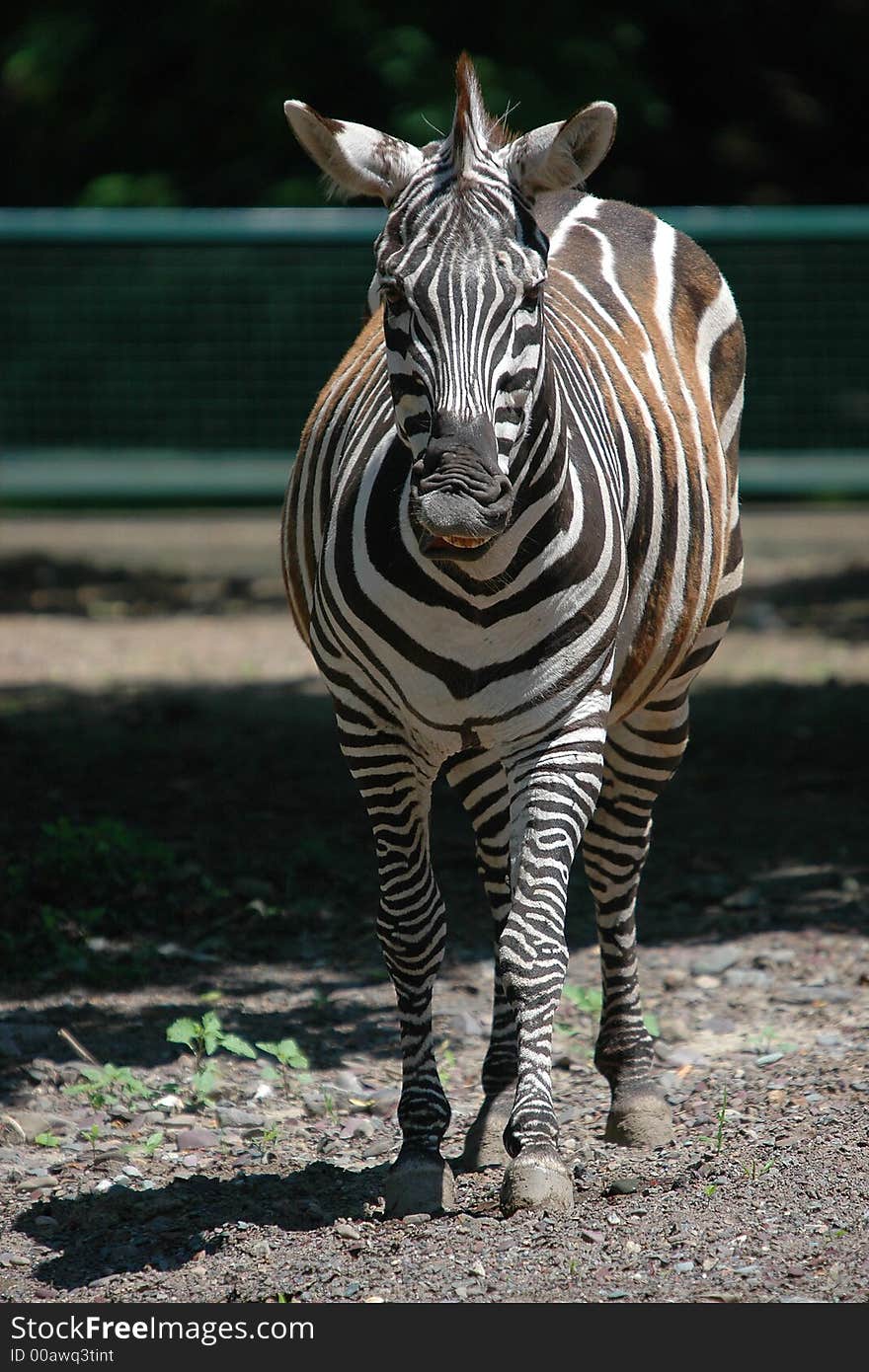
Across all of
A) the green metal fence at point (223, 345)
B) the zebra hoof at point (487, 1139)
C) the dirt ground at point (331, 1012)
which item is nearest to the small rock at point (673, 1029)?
the dirt ground at point (331, 1012)

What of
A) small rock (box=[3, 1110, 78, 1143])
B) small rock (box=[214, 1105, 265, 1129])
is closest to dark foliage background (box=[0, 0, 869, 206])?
small rock (box=[214, 1105, 265, 1129])

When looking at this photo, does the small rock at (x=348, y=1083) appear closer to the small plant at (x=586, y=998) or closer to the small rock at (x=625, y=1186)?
the small plant at (x=586, y=998)

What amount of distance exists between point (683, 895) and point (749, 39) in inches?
473

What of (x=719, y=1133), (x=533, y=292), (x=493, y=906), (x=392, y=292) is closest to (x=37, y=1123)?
(x=493, y=906)

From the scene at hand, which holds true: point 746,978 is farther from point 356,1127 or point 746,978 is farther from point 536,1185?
point 536,1185

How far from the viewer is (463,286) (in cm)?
364

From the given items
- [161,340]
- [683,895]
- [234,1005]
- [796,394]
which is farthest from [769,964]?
[161,340]

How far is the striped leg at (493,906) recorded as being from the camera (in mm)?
4578

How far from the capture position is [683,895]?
6.99 metres

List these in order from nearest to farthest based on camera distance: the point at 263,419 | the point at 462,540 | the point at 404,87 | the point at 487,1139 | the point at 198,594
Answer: the point at 462,540 → the point at 487,1139 → the point at 263,419 → the point at 198,594 → the point at 404,87

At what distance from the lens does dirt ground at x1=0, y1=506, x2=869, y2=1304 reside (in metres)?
3.81

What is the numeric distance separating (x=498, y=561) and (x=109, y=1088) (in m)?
2.23

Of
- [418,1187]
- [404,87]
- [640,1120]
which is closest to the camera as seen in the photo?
[418,1187]

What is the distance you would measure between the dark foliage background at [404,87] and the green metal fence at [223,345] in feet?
Result: 7.02
